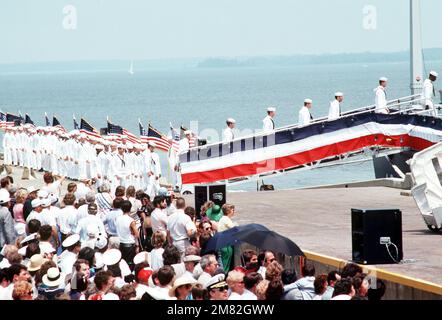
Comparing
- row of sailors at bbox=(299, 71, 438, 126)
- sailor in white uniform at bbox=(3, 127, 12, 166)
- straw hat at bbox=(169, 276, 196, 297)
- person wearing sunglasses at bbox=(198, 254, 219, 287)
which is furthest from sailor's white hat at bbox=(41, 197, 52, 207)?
sailor in white uniform at bbox=(3, 127, 12, 166)

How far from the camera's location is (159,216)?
18078 mm

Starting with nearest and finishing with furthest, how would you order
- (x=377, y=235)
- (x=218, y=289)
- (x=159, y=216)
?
1. (x=218, y=289)
2. (x=377, y=235)
3. (x=159, y=216)

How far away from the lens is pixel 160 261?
50.0 feet

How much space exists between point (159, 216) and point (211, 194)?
3785 millimetres

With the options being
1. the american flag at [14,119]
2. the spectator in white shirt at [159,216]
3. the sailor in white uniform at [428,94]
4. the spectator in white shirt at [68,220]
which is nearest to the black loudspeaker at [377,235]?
the spectator in white shirt at [159,216]

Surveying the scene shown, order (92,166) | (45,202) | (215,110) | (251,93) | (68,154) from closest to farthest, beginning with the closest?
(45,202) < (92,166) < (68,154) < (215,110) < (251,93)

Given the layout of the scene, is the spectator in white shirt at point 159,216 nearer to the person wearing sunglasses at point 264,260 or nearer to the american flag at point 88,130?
the person wearing sunglasses at point 264,260

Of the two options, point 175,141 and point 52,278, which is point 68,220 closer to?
point 52,278

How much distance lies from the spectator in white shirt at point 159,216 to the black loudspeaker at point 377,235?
2.76m

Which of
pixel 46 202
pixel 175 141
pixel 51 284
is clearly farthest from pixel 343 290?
pixel 175 141

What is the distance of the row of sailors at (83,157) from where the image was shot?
103 feet

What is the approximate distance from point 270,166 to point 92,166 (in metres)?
6.76

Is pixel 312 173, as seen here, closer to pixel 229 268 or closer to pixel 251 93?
pixel 229 268
